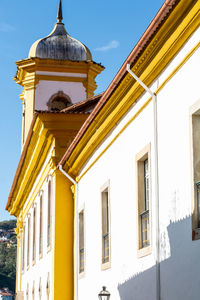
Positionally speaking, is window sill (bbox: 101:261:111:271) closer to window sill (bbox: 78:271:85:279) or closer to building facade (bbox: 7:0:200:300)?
building facade (bbox: 7:0:200:300)

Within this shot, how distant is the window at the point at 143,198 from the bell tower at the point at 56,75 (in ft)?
55.5

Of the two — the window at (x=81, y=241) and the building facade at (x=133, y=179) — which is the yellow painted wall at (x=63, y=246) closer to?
the building facade at (x=133, y=179)

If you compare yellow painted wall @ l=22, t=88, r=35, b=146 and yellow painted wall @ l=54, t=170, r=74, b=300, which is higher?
yellow painted wall @ l=22, t=88, r=35, b=146

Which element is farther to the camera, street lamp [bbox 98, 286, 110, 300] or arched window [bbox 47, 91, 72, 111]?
arched window [bbox 47, 91, 72, 111]

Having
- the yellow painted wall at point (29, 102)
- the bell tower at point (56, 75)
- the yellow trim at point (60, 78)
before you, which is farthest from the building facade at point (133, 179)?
the yellow painted wall at point (29, 102)

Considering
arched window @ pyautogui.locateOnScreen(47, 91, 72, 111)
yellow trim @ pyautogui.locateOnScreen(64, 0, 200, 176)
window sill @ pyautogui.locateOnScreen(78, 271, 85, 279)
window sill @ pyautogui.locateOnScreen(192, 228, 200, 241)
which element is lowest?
window sill @ pyautogui.locateOnScreen(192, 228, 200, 241)

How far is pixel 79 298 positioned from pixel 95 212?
3.09m

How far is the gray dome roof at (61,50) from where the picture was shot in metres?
31.9

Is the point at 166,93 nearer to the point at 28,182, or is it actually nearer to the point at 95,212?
the point at 95,212

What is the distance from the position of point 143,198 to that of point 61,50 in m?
19.1

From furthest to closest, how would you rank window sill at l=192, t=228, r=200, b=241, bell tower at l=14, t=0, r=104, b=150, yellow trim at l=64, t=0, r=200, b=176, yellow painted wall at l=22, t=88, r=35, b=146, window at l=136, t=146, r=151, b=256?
yellow painted wall at l=22, t=88, r=35, b=146, bell tower at l=14, t=0, r=104, b=150, window at l=136, t=146, r=151, b=256, yellow trim at l=64, t=0, r=200, b=176, window sill at l=192, t=228, r=200, b=241

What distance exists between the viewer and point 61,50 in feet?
105

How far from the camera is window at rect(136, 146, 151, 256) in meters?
13.5

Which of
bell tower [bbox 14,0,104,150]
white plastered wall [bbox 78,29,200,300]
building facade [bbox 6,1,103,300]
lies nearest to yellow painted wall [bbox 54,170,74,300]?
building facade [bbox 6,1,103,300]
